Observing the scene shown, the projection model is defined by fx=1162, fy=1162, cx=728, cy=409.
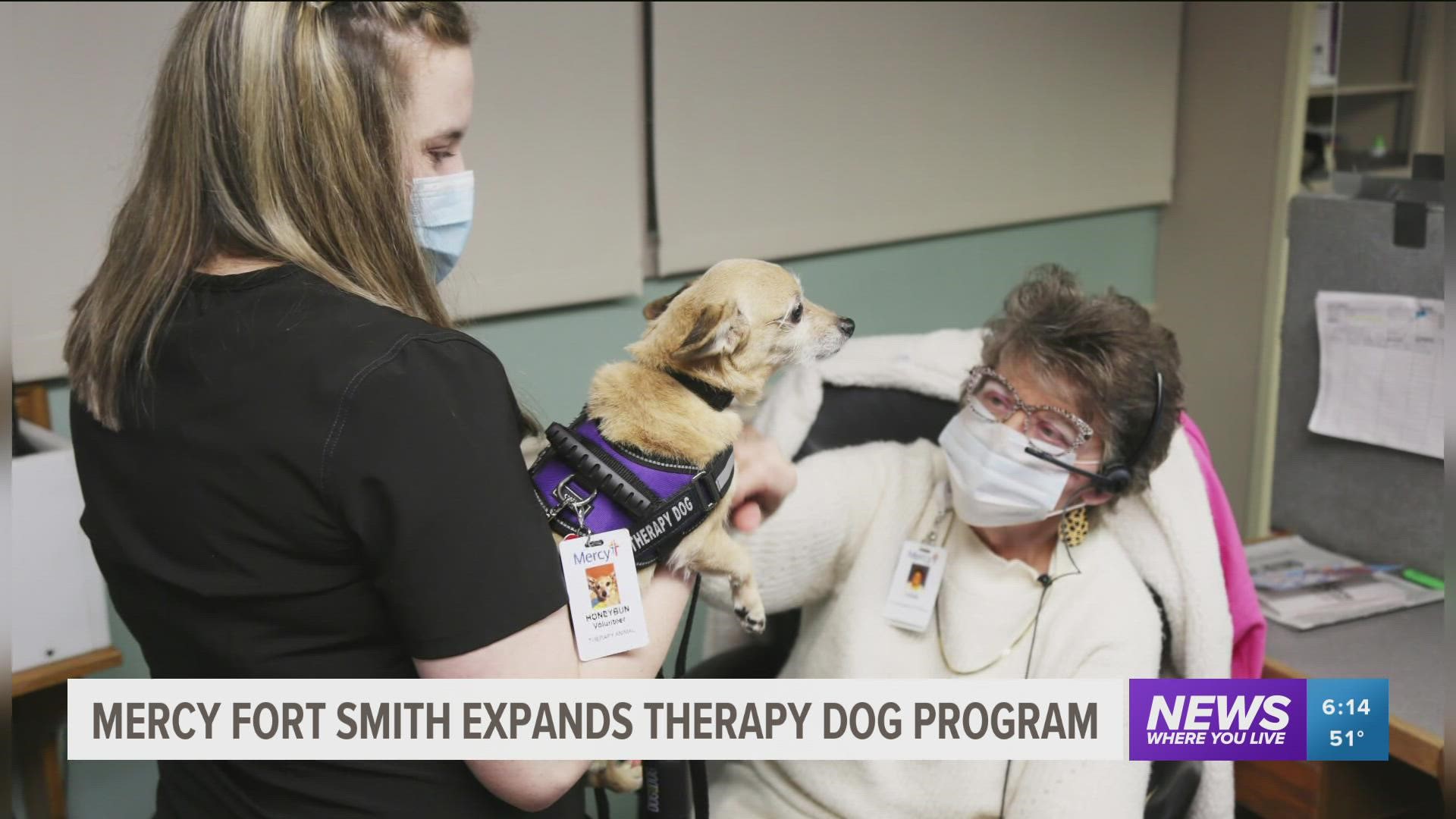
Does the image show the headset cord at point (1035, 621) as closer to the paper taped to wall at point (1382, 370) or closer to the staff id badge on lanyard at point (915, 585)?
the staff id badge on lanyard at point (915, 585)

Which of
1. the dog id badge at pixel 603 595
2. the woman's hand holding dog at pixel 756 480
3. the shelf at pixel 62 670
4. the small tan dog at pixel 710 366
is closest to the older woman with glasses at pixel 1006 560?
the woman's hand holding dog at pixel 756 480

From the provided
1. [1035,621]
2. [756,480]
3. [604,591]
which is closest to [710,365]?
[756,480]

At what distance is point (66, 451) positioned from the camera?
180 cm

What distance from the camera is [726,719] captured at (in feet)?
4.70

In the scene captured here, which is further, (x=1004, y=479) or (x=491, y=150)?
(x=491, y=150)

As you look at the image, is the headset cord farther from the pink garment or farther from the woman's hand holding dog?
the woman's hand holding dog

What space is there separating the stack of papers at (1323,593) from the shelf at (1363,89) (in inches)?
76.4

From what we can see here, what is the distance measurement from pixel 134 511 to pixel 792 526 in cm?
96

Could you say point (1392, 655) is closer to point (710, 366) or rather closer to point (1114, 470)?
point (1114, 470)

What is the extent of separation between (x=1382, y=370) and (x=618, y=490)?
5.10ft

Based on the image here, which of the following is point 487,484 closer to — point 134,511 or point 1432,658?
point 134,511

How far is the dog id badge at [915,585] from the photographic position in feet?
5.53

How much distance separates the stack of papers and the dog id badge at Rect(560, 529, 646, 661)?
137cm

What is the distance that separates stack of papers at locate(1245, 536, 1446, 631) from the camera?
1.96 m
